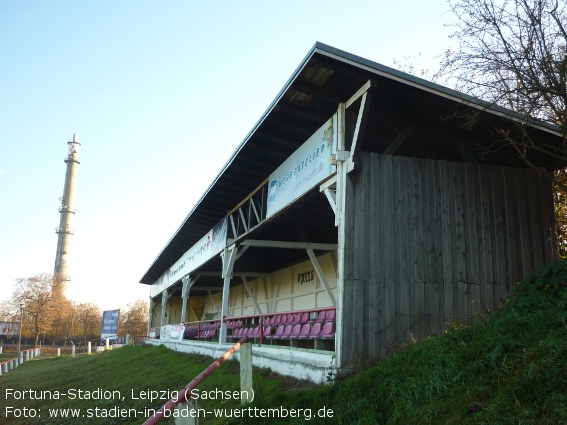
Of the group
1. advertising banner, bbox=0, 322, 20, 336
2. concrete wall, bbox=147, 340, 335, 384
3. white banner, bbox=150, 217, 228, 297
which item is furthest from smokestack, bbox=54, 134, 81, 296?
concrete wall, bbox=147, 340, 335, 384

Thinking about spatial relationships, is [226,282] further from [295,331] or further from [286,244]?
[295,331]

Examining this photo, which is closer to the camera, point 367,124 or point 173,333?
point 367,124

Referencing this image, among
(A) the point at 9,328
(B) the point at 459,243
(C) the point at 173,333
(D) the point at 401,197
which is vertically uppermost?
(D) the point at 401,197

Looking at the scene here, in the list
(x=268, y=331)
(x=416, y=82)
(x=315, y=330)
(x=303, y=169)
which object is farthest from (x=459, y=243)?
(x=268, y=331)

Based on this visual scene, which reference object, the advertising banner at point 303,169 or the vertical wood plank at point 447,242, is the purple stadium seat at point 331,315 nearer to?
the vertical wood plank at point 447,242

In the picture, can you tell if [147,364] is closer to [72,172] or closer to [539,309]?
[539,309]

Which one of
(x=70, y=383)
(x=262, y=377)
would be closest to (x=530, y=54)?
(x=262, y=377)

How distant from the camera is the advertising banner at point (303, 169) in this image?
10.1m

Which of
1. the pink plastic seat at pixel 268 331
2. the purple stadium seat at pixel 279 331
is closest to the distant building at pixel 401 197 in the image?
the purple stadium seat at pixel 279 331

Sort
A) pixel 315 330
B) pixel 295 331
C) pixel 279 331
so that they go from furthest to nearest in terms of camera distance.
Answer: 1. pixel 279 331
2. pixel 295 331
3. pixel 315 330

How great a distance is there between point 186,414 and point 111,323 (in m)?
47.3

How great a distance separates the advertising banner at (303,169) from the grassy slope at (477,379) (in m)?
3.88

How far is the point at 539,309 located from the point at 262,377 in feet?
19.4

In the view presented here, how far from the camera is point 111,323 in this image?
49.4 m
